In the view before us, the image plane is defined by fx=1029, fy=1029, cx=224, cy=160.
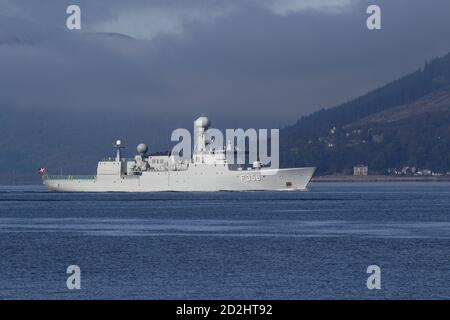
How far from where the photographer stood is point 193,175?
564 feet

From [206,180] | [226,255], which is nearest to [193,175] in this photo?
[206,180]

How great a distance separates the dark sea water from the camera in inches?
1806

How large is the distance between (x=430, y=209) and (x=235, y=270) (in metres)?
71.1

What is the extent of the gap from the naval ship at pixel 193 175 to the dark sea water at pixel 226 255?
62.6m

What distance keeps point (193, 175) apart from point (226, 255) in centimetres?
11102

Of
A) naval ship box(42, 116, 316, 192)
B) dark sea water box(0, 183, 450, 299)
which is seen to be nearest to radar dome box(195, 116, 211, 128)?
naval ship box(42, 116, 316, 192)

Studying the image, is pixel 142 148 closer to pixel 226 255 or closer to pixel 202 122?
pixel 202 122

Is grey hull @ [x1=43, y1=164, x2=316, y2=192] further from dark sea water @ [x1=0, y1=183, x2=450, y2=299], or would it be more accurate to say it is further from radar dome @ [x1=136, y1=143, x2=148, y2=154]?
dark sea water @ [x1=0, y1=183, x2=450, y2=299]

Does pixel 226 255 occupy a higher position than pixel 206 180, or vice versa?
pixel 206 180

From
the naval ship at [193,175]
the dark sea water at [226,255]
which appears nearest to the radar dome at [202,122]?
the naval ship at [193,175]

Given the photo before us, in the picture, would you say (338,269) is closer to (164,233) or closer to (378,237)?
(378,237)

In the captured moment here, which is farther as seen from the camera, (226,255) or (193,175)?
(193,175)

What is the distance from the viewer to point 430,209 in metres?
120

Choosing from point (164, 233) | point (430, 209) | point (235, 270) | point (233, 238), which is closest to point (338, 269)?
point (235, 270)
